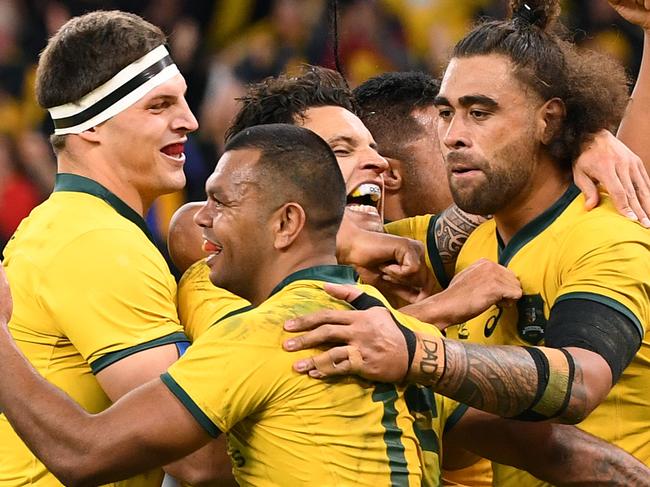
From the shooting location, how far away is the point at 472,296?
3.21 metres

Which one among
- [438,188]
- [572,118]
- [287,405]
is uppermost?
[572,118]

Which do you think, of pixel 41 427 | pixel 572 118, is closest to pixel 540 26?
pixel 572 118

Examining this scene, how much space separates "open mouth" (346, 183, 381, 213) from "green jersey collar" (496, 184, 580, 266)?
0.55 meters

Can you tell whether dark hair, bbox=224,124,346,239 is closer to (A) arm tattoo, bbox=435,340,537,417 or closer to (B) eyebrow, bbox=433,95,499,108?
(A) arm tattoo, bbox=435,340,537,417

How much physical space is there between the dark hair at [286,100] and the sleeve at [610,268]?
1.17 metres

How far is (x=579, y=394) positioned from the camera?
2.83 meters

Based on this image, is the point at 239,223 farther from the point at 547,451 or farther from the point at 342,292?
the point at 547,451

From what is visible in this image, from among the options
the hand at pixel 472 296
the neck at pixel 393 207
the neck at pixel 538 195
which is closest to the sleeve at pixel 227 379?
the hand at pixel 472 296

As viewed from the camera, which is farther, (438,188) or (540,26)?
(438,188)

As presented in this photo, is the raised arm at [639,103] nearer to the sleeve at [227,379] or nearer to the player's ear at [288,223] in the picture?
the player's ear at [288,223]

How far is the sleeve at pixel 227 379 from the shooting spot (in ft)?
8.49

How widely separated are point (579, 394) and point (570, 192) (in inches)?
30.9

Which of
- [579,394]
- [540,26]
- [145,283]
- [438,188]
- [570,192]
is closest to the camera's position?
[579,394]

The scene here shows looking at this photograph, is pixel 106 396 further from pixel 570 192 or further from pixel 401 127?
pixel 401 127
